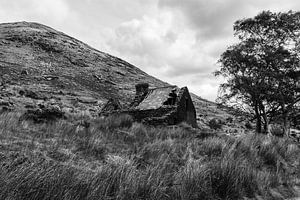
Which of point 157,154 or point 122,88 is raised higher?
point 122,88

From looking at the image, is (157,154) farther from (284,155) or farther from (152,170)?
(284,155)

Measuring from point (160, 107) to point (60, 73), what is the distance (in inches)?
1690

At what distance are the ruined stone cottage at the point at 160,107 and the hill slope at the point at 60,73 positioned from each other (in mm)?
10559

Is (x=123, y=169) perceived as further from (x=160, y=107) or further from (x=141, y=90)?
(x=141, y=90)

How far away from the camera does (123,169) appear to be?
14.4ft

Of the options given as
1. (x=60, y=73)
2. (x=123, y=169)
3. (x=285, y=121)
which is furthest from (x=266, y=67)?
(x=60, y=73)

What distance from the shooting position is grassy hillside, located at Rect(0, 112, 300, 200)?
353 cm

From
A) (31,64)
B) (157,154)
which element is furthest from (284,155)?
(31,64)

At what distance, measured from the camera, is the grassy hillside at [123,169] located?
3525mm

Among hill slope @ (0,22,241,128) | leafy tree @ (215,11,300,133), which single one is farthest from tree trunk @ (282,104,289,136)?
hill slope @ (0,22,241,128)

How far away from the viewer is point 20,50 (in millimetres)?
64312

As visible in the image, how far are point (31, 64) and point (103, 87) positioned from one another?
57.2ft

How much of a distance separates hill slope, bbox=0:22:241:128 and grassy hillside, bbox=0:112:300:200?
2776 cm

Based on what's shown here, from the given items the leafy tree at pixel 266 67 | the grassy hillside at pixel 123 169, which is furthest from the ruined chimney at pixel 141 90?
the grassy hillside at pixel 123 169
